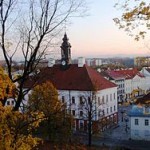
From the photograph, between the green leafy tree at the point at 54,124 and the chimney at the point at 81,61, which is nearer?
the green leafy tree at the point at 54,124

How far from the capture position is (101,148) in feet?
114

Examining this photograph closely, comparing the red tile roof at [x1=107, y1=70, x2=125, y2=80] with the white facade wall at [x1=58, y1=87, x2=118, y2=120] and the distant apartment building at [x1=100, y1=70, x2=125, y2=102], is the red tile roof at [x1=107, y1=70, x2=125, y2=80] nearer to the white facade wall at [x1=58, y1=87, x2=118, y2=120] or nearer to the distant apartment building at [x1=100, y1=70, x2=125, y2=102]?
the distant apartment building at [x1=100, y1=70, x2=125, y2=102]

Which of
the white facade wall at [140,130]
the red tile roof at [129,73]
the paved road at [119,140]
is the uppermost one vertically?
the red tile roof at [129,73]

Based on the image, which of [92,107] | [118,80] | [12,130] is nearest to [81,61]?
[92,107]

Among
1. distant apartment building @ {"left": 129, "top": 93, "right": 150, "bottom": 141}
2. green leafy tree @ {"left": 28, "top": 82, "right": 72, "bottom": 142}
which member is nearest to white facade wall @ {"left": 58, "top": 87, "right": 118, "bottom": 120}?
distant apartment building @ {"left": 129, "top": 93, "right": 150, "bottom": 141}

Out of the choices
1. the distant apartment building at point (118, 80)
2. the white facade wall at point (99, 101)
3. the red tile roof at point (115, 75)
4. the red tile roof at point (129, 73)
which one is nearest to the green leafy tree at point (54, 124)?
the white facade wall at point (99, 101)

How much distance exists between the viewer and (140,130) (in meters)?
39.1

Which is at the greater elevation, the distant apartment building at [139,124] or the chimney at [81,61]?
the chimney at [81,61]

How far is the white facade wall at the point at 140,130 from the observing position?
127 ft

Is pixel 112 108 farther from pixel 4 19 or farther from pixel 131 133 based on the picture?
pixel 4 19

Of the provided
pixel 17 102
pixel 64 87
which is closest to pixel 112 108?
pixel 64 87

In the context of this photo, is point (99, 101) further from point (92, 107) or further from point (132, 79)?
point (132, 79)

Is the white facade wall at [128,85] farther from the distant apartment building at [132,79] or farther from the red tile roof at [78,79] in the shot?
the red tile roof at [78,79]

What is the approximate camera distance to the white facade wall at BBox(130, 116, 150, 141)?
38812 millimetres
